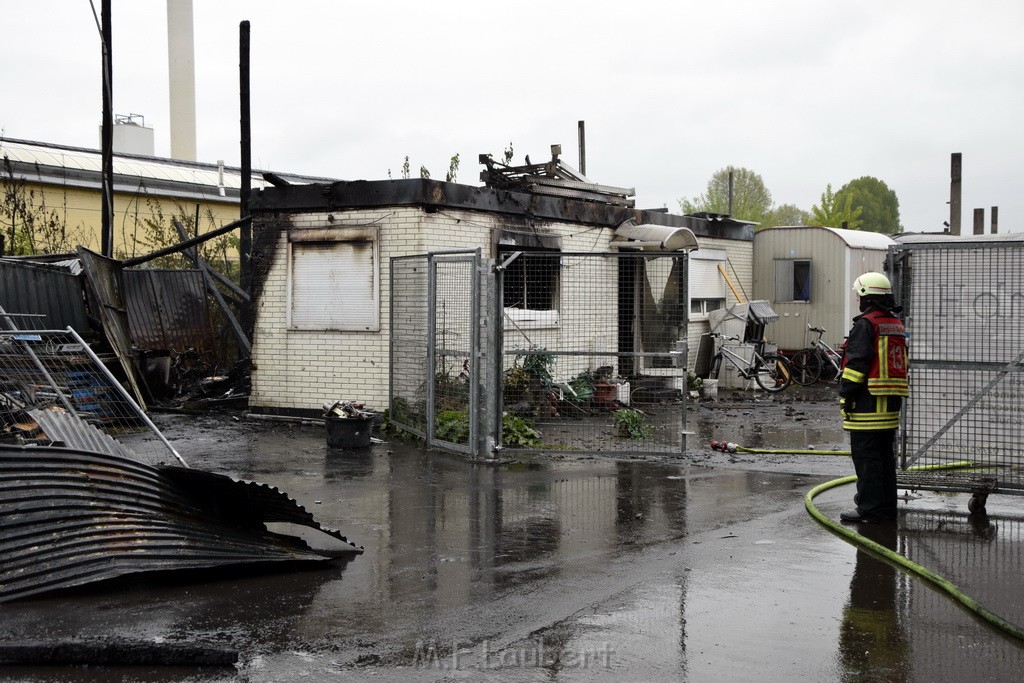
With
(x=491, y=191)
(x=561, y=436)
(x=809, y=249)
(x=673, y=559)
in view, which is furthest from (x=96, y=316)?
(x=809, y=249)

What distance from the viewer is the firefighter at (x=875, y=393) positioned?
26.9 feet

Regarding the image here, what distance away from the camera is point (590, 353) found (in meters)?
11.2

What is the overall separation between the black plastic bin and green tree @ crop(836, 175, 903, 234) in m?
68.3

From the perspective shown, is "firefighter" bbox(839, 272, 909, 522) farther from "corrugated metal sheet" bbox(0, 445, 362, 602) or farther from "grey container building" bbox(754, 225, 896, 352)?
"grey container building" bbox(754, 225, 896, 352)

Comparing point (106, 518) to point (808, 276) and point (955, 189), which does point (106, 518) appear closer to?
point (808, 276)

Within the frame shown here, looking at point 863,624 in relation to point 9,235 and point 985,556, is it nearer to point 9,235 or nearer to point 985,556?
point 985,556

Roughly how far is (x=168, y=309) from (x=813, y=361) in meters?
13.2

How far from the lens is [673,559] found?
7.27 m

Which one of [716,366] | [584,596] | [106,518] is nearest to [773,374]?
[716,366]

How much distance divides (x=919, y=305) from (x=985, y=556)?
8.00 ft

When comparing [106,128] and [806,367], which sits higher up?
[106,128]

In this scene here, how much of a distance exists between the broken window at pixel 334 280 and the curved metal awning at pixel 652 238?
17.5ft

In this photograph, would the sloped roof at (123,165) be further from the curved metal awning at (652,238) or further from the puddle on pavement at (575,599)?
the puddle on pavement at (575,599)

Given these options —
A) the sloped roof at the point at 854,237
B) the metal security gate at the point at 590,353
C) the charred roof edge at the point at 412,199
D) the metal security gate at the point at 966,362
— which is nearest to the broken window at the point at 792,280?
the sloped roof at the point at 854,237
